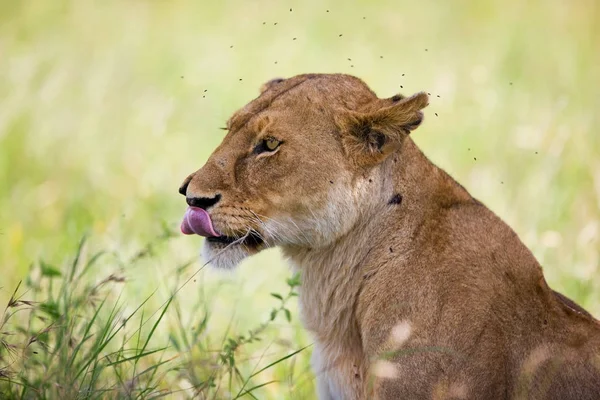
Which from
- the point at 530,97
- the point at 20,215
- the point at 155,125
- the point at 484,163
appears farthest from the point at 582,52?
the point at 20,215

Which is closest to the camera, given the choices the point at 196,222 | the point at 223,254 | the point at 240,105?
the point at 196,222

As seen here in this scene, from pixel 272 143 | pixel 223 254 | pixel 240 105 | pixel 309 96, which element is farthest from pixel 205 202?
pixel 240 105

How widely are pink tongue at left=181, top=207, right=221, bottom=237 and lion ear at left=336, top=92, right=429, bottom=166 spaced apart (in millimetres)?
619

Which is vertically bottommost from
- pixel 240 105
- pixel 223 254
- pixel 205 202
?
pixel 223 254

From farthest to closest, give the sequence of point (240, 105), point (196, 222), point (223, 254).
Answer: point (240, 105), point (223, 254), point (196, 222)

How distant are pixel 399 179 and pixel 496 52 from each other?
776cm

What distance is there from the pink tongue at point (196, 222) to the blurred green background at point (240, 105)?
1165 mm

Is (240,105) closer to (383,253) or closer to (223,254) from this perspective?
(223,254)

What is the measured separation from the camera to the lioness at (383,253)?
166 inches

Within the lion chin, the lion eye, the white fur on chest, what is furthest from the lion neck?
the lion eye

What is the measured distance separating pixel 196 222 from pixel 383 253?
2.43 feet

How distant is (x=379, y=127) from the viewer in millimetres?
4480

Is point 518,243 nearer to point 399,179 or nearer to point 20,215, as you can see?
point 399,179

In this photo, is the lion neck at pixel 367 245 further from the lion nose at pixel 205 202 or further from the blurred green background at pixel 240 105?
the blurred green background at pixel 240 105
